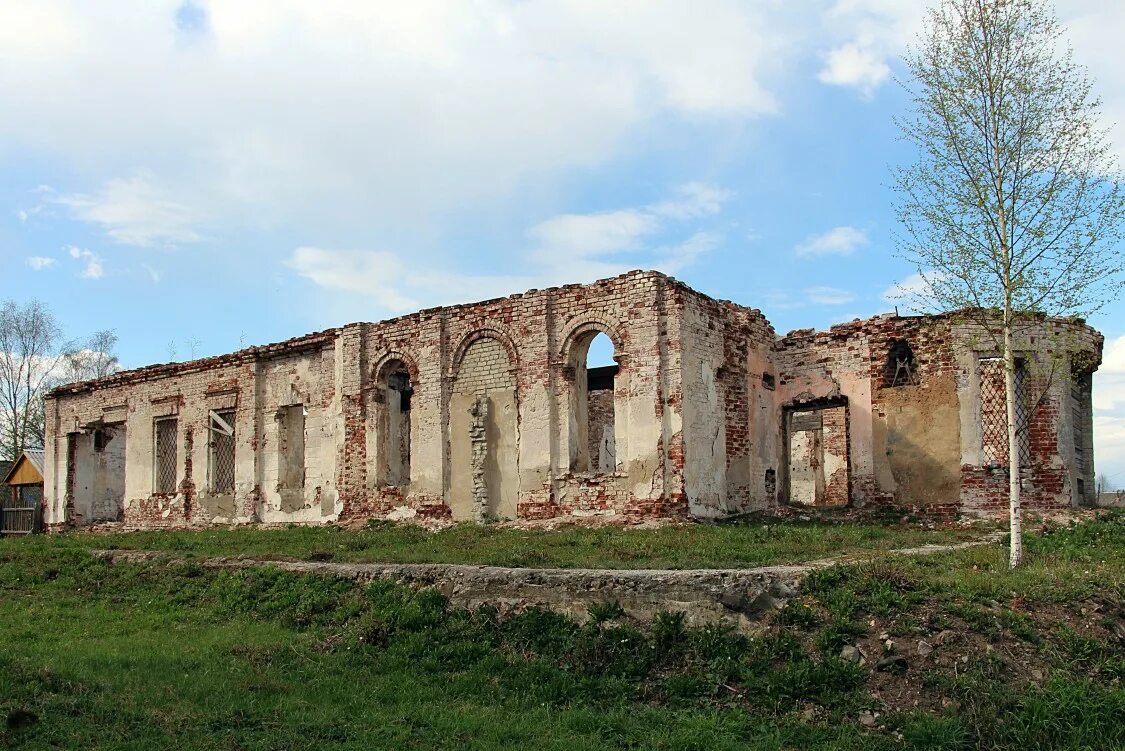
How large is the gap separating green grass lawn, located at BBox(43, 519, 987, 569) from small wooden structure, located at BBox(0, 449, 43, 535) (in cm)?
Answer: 1022

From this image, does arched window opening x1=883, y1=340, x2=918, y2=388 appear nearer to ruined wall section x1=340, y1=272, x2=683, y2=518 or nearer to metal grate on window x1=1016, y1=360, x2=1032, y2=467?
metal grate on window x1=1016, y1=360, x2=1032, y2=467

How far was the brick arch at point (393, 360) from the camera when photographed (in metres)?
18.6

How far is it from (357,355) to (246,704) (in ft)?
42.1

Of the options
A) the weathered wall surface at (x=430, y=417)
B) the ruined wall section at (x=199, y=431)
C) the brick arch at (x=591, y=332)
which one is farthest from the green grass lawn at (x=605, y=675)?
the ruined wall section at (x=199, y=431)

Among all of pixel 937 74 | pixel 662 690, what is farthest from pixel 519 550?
pixel 937 74

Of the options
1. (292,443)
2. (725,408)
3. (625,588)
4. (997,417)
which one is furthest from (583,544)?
(292,443)

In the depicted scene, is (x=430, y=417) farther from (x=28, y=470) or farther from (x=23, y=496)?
(x=23, y=496)

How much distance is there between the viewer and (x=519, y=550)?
11969 mm

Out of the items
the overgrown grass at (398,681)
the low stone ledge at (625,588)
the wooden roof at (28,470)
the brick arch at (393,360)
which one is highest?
the brick arch at (393,360)

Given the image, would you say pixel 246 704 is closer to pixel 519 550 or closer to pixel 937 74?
pixel 519 550

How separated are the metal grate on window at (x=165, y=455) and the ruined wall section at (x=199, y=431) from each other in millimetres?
66

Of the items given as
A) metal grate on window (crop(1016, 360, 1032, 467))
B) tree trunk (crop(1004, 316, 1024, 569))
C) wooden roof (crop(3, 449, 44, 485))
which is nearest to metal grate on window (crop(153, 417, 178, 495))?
wooden roof (crop(3, 449, 44, 485))

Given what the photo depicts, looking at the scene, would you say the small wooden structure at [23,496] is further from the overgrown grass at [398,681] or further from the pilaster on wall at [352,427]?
the overgrown grass at [398,681]

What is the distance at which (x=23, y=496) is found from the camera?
28672 millimetres
